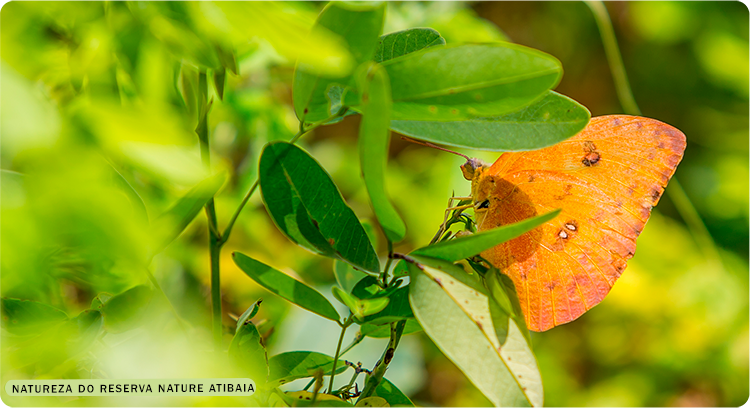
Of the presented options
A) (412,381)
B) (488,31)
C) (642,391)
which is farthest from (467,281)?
(642,391)

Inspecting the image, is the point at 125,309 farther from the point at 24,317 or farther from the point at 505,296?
the point at 505,296

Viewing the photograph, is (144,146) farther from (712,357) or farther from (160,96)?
(712,357)

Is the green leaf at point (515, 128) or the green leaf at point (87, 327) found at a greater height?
the green leaf at point (515, 128)

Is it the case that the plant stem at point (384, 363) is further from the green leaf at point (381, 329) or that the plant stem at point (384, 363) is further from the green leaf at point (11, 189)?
the green leaf at point (11, 189)

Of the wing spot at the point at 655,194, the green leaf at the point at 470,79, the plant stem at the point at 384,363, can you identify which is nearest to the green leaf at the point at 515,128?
the green leaf at the point at 470,79

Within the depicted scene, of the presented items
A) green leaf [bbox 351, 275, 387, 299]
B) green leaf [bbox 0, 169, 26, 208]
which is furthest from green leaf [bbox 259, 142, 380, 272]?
green leaf [bbox 0, 169, 26, 208]

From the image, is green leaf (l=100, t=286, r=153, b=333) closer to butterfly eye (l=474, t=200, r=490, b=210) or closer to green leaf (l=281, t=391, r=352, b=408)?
green leaf (l=281, t=391, r=352, b=408)
